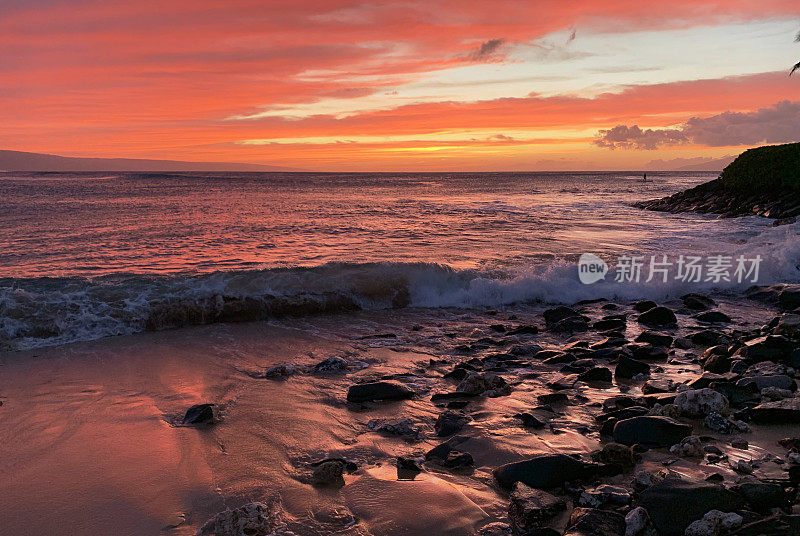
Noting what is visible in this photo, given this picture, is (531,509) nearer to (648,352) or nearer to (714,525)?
(714,525)

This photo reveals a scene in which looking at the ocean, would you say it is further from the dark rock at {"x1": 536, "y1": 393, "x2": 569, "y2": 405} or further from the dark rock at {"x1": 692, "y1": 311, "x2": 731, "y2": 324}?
the dark rock at {"x1": 536, "y1": 393, "x2": 569, "y2": 405}

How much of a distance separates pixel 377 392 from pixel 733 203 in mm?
31458

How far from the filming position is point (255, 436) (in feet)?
15.6

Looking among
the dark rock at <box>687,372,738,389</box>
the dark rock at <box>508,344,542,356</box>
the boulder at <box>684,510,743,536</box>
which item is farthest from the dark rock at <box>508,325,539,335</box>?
the boulder at <box>684,510,743,536</box>

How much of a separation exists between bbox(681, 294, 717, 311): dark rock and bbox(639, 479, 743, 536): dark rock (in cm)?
791

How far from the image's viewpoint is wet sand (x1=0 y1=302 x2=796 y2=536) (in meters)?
3.53

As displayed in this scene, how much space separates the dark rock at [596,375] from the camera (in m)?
6.15

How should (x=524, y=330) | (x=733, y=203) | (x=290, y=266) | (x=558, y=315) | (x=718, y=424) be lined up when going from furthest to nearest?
1. (x=733, y=203)
2. (x=290, y=266)
3. (x=558, y=315)
4. (x=524, y=330)
5. (x=718, y=424)

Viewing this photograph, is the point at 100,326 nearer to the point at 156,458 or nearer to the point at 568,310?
the point at 156,458

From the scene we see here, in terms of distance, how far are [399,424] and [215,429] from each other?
1.74 meters

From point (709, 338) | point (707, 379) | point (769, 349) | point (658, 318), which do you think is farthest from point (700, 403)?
point (658, 318)

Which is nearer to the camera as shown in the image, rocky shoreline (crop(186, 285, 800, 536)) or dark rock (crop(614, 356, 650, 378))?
rocky shoreline (crop(186, 285, 800, 536))

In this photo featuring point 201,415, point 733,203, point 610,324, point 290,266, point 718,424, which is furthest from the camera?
point 733,203

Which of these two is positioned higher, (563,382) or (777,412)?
(777,412)
